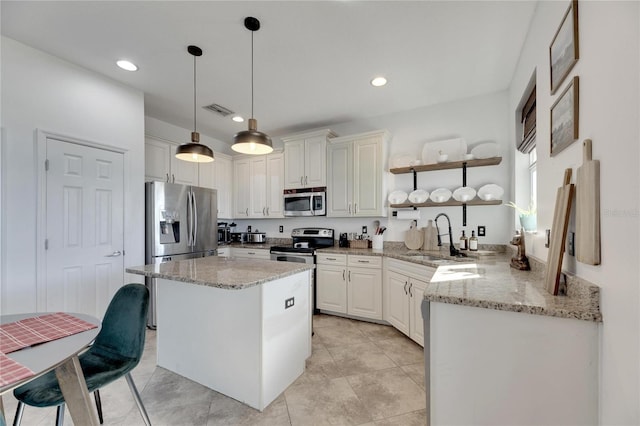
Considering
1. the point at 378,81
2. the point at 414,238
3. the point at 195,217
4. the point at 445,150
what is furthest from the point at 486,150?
the point at 195,217

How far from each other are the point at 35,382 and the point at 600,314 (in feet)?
8.07

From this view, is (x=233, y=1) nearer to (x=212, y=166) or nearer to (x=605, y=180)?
(x=605, y=180)

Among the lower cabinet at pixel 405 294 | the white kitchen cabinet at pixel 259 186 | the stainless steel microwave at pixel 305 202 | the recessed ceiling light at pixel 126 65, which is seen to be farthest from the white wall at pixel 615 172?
the white kitchen cabinet at pixel 259 186

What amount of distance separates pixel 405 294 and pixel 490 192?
152 cm

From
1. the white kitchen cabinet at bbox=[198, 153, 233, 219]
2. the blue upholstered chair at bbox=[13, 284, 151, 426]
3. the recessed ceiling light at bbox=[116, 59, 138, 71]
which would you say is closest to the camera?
the blue upholstered chair at bbox=[13, 284, 151, 426]

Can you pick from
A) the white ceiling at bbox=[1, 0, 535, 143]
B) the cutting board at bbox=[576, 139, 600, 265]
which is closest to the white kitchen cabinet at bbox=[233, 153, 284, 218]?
the white ceiling at bbox=[1, 0, 535, 143]

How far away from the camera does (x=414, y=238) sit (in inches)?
131

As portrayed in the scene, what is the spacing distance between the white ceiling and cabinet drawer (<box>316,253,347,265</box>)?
6.38 ft

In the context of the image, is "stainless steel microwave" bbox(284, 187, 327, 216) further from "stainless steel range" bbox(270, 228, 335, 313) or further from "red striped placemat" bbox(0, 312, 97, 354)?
"red striped placemat" bbox(0, 312, 97, 354)

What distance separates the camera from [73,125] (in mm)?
2484

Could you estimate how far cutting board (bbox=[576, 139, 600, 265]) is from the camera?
0.98 metres

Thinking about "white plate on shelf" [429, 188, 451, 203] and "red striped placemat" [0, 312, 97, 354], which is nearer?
"red striped placemat" [0, 312, 97, 354]

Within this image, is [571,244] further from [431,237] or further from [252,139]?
[431,237]

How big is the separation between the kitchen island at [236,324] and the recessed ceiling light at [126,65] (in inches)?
75.7
